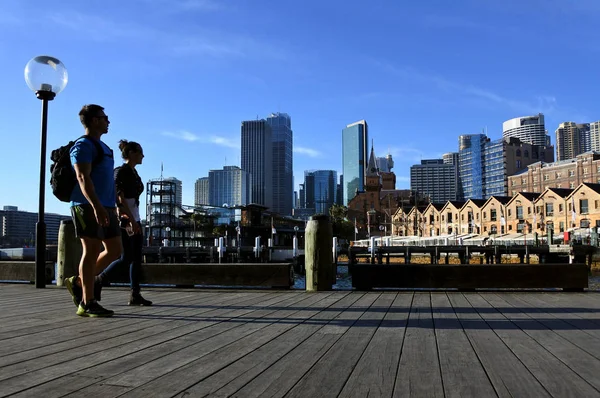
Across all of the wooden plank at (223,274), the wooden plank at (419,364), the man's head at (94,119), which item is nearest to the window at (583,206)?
the wooden plank at (223,274)

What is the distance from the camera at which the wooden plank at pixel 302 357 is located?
2.53m

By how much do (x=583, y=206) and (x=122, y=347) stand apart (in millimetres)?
78593

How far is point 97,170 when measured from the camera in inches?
211

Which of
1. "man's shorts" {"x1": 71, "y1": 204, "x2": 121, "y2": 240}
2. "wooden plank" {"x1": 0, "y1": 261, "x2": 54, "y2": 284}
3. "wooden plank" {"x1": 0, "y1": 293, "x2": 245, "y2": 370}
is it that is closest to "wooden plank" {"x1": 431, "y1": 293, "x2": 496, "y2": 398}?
"wooden plank" {"x1": 0, "y1": 293, "x2": 245, "y2": 370}


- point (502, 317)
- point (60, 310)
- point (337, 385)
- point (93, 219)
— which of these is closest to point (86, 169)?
point (93, 219)

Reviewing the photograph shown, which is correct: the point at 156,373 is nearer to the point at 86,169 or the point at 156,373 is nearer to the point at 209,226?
the point at 86,169

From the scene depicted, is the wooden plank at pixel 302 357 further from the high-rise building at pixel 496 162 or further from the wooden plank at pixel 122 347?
the high-rise building at pixel 496 162

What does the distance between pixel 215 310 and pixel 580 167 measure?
125703mm

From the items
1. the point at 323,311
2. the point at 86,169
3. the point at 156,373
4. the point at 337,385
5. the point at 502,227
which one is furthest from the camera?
the point at 502,227

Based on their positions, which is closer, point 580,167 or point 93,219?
point 93,219

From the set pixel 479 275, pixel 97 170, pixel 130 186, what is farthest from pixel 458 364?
pixel 479 275

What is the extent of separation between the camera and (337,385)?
261cm

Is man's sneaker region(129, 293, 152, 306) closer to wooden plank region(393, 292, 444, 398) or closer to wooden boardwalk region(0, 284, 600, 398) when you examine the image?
wooden boardwalk region(0, 284, 600, 398)

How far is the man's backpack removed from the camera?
17.6 ft
